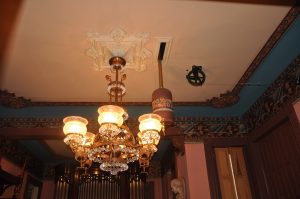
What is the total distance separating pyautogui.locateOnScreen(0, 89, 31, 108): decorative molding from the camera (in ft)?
13.0

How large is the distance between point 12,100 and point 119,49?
202cm

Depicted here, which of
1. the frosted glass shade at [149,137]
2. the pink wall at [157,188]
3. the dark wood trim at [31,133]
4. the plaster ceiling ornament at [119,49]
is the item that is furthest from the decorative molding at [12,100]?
the pink wall at [157,188]

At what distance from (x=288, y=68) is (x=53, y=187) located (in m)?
6.46

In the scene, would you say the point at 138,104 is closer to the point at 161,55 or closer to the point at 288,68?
the point at 161,55

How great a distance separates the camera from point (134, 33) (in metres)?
2.98

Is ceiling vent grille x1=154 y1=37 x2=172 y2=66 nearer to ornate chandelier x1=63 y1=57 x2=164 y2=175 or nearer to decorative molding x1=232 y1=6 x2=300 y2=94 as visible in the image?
ornate chandelier x1=63 y1=57 x2=164 y2=175

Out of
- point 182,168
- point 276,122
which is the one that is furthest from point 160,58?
point 182,168

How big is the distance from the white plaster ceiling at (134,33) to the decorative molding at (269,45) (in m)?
0.06

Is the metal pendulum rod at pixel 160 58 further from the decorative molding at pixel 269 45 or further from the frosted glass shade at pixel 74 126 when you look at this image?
the decorative molding at pixel 269 45

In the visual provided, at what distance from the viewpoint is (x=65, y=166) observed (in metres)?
7.43

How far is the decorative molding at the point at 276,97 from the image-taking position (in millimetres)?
3415

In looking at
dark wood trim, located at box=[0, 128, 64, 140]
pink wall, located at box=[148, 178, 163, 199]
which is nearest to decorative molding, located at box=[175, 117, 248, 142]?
dark wood trim, located at box=[0, 128, 64, 140]

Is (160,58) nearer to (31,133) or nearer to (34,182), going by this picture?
(31,133)

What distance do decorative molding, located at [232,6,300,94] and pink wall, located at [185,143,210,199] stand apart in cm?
118
